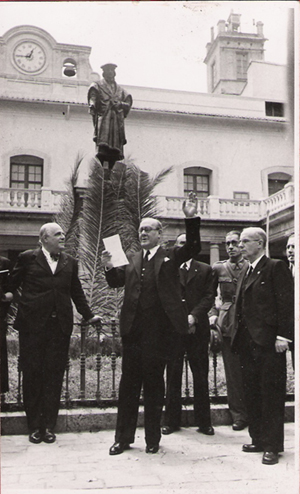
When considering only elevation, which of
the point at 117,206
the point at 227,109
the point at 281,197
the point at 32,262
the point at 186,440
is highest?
the point at 227,109

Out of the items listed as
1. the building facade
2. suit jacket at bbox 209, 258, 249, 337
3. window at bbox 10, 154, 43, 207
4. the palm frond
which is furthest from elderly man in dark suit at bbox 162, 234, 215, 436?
window at bbox 10, 154, 43, 207

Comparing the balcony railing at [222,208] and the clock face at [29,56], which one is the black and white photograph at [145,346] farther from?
the clock face at [29,56]

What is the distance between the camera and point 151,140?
64.7 ft

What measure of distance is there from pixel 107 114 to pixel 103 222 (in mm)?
1559

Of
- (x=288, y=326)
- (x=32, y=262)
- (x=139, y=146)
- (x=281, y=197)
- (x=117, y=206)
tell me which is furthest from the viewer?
(x=139, y=146)

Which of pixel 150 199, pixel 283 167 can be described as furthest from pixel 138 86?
pixel 150 199

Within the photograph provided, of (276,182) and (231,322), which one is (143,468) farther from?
(276,182)

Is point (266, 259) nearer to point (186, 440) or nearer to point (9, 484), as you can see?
point (186, 440)

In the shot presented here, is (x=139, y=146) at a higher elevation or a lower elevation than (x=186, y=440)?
higher

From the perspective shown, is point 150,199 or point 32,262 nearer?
point 32,262

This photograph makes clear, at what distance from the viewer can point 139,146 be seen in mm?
19609

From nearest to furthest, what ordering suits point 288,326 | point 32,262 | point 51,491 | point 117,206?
point 51,491 < point 288,326 < point 32,262 < point 117,206

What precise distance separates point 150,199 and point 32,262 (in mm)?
3681

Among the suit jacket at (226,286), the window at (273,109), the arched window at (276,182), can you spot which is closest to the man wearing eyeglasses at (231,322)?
the suit jacket at (226,286)
